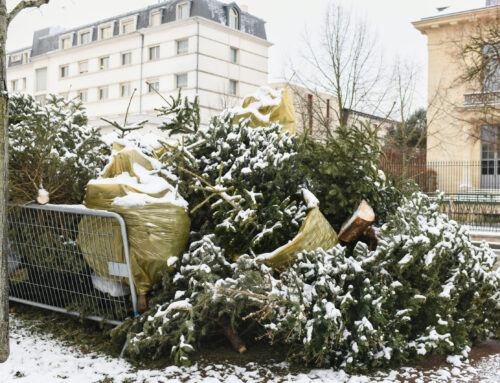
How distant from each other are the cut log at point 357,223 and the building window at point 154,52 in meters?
29.1

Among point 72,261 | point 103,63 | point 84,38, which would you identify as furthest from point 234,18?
point 72,261

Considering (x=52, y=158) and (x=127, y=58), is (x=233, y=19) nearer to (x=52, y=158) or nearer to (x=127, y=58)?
(x=127, y=58)

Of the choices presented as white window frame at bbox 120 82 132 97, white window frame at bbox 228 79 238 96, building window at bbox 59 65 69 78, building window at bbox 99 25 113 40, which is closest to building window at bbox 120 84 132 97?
white window frame at bbox 120 82 132 97

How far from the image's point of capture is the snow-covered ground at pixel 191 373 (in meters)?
3.37

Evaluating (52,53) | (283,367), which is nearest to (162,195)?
(283,367)

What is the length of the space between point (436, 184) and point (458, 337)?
20594mm

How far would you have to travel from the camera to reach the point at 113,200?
12.8 feet

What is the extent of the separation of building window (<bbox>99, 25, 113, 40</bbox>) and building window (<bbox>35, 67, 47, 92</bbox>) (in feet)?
20.9

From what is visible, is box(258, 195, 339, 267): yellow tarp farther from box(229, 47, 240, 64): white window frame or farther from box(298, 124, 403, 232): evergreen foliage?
box(229, 47, 240, 64): white window frame

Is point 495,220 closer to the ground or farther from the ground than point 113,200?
closer to the ground

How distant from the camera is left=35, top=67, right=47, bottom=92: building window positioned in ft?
127

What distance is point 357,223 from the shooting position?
14.0 ft

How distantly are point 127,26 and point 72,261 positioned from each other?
1300 inches

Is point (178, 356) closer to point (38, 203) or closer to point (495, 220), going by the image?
point (38, 203)
